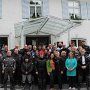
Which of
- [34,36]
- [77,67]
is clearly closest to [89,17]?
[34,36]

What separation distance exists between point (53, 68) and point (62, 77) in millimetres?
679

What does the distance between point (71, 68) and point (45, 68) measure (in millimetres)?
1154

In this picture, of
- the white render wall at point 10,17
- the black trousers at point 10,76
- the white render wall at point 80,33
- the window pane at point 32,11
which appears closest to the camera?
the black trousers at point 10,76

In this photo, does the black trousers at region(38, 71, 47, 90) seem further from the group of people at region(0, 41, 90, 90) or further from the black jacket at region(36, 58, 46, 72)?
the black jacket at region(36, 58, 46, 72)

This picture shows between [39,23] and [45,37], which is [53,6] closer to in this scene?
[45,37]

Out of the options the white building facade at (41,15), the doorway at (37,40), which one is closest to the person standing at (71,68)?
the white building facade at (41,15)

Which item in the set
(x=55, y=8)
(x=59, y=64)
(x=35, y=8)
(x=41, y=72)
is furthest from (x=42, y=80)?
(x=55, y=8)

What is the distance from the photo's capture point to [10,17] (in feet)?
73.3

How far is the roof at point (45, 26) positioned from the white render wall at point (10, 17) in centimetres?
52

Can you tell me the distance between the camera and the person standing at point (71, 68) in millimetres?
16609

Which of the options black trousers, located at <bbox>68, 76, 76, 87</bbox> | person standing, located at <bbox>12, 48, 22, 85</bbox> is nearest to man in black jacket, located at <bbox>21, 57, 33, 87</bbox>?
person standing, located at <bbox>12, 48, 22, 85</bbox>

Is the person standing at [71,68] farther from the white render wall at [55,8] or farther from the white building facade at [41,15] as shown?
the white render wall at [55,8]

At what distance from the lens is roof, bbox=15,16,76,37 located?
1984 cm

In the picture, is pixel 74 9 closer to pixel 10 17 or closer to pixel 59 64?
pixel 10 17
